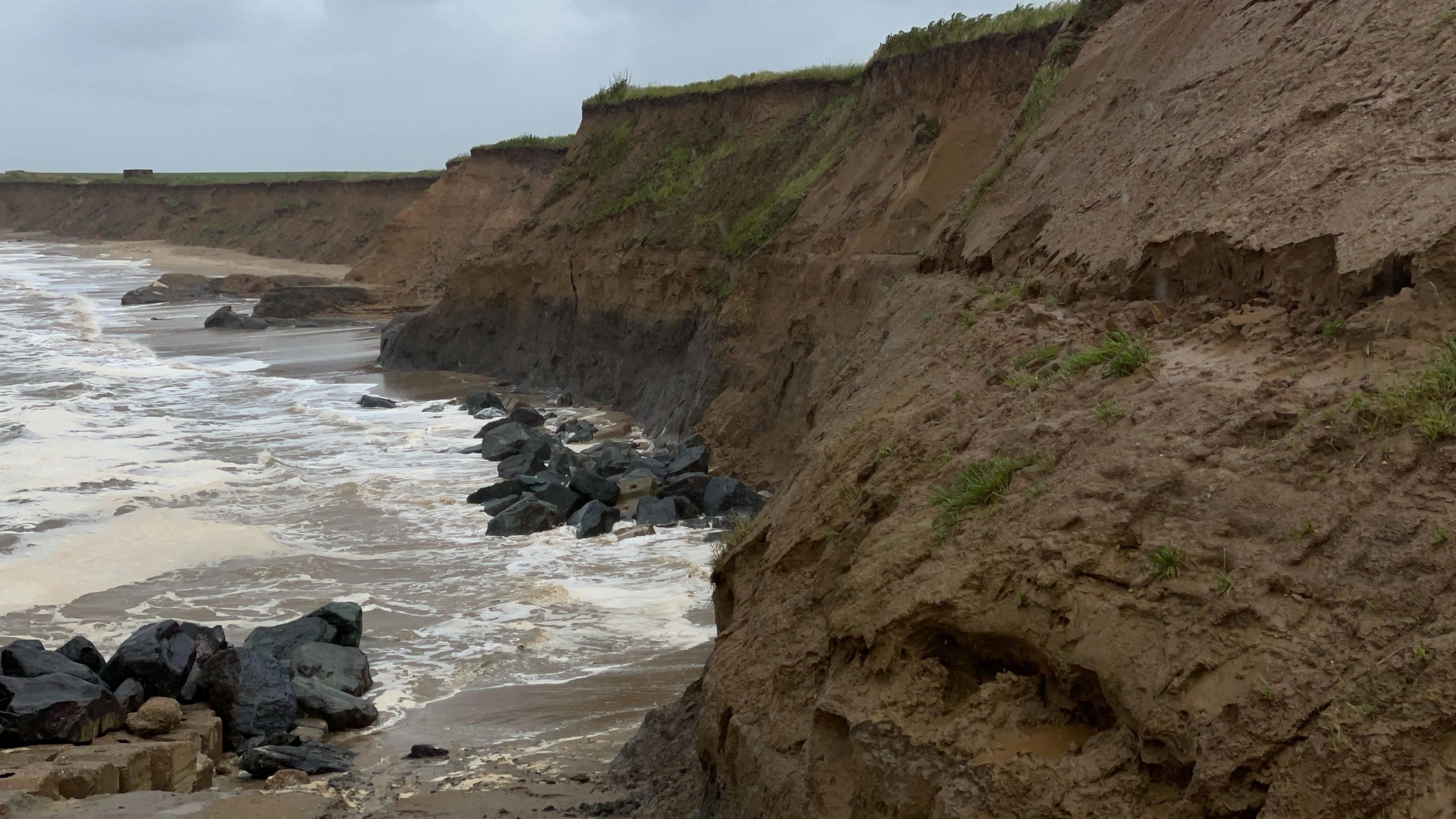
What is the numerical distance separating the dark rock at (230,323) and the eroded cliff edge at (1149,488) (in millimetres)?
29826

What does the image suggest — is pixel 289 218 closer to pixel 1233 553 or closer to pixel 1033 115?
pixel 1033 115

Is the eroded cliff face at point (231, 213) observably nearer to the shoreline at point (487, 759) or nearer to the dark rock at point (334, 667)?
the dark rock at point (334, 667)

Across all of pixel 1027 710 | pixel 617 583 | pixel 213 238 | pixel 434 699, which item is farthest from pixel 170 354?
pixel 213 238

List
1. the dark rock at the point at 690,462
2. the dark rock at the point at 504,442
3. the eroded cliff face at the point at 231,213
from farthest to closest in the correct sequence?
1. the eroded cliff face at the point at 231,213
2. the dark rock at the point at 504,442
3. the dark rock at the point at 690,462

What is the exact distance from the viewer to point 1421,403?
332 cm

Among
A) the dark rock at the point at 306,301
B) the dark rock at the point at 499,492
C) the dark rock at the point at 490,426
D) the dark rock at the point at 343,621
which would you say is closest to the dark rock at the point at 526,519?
the dark rock at the point at 499,492

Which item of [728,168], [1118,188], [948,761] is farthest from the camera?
[728,168]

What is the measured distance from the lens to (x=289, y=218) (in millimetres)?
60562

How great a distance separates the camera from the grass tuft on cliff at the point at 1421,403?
321 cm

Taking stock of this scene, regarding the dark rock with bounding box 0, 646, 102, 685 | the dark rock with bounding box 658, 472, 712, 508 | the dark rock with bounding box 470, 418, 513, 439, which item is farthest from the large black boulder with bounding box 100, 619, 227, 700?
the dark rock with bounding box 470, 418, 513, 439

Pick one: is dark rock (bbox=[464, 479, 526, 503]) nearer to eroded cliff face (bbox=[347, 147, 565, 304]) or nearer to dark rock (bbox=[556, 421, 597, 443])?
dark rock (bbox=[556, 421, 597, 443])

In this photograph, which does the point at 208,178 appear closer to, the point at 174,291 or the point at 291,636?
the point at 174,291

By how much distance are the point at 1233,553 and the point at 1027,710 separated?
73cm

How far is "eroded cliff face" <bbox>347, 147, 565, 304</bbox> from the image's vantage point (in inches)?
1523
